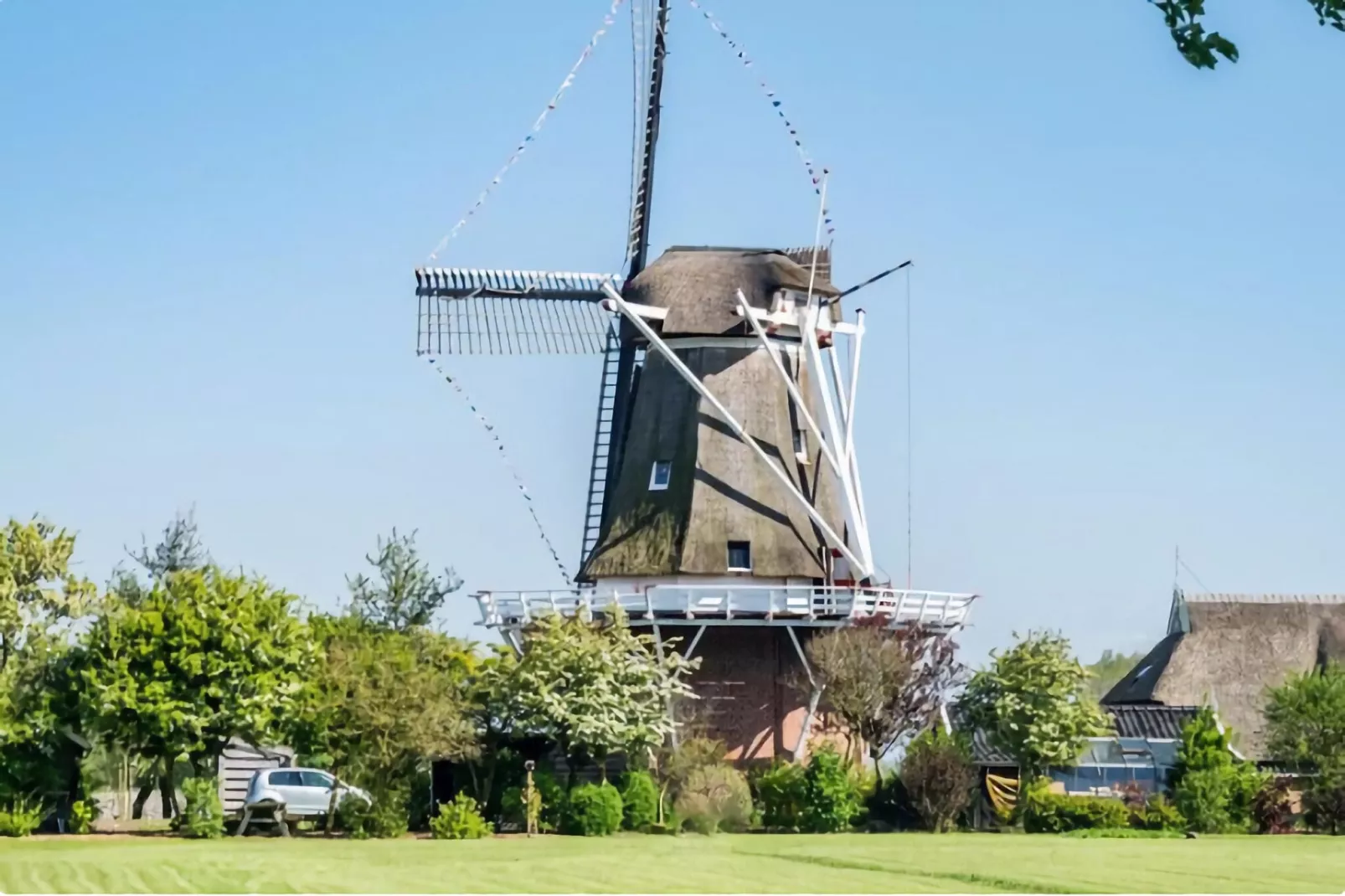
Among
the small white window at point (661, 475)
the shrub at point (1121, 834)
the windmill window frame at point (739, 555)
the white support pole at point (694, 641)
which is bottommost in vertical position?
the shrub at point (1121, 834)

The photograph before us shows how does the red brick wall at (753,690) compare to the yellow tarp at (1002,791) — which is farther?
the red brick wall at (753,690)

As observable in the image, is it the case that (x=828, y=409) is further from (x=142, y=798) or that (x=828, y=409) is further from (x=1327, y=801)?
(x=142, y=798)

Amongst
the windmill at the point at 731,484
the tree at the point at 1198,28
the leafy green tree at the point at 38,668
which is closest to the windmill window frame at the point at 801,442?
the windmill at the point at 731,484

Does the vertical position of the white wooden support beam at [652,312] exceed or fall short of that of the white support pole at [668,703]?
it exceeds it

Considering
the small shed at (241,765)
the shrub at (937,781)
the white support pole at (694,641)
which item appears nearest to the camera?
the shrub at (937,781)

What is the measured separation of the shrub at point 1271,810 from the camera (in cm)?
3928

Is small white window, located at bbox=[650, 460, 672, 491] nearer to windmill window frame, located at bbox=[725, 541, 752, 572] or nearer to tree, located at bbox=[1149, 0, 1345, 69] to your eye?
windmill window frame, located at bbox=[725, 541, 752, 572]

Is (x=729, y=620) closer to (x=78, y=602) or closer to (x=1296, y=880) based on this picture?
(x=78, y=602)

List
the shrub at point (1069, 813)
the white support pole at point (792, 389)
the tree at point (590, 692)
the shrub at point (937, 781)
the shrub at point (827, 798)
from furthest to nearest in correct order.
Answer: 1. the white support pole at point (792, 389)
2. the shrub at point (937, 781)
3. the shrub at point (1069, 813)
4. the shrub at point (827, 798)
5. the tree at point (590, 692)

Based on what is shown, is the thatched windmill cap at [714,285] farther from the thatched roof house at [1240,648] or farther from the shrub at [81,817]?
the shrub at [81,817]

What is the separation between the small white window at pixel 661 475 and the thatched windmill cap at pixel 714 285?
2977 millimetres

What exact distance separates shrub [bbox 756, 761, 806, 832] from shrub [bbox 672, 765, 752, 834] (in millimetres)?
860

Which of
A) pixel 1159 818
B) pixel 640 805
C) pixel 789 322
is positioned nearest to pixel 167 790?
pixel 640 805

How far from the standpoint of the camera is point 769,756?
4172 cm
